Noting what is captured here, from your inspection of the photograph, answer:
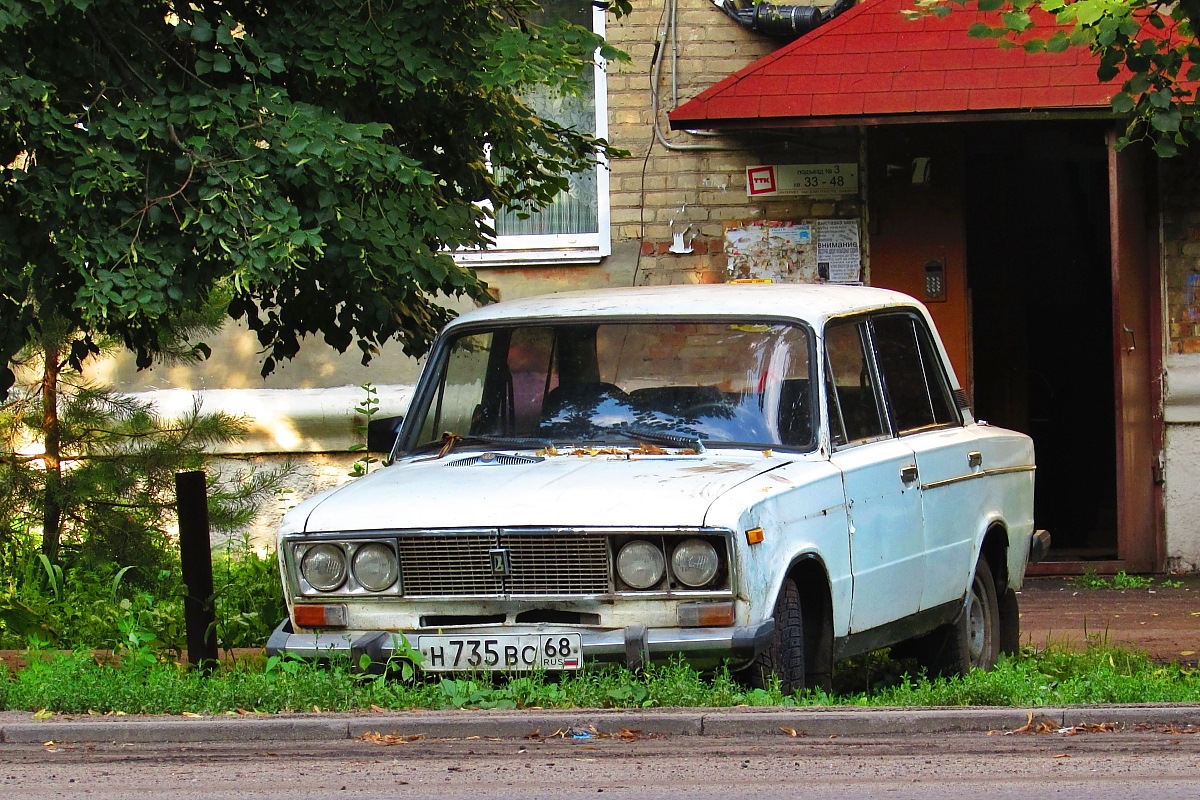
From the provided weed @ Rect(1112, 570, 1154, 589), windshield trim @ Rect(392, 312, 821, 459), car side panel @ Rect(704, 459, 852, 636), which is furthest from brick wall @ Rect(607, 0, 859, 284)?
car side panel @ Rect(704, 459, 852, 636)

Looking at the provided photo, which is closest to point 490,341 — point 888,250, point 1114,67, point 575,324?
point 575,324

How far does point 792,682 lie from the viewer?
18.0ft

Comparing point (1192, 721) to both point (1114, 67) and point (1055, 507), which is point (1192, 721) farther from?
point (1055, 507)

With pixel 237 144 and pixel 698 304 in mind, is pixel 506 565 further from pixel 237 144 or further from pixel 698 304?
pixel 237 144

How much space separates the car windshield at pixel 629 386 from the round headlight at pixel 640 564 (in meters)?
0.85

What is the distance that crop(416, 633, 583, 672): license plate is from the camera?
5211 mm

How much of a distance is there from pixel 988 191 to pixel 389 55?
791 centimetres

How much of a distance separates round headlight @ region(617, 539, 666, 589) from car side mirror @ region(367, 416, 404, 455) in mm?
1617

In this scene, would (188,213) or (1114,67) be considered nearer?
(188,213)

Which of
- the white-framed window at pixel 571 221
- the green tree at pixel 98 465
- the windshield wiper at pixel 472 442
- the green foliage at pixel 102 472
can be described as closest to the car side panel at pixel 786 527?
the windshield wiper at pixel 472 442

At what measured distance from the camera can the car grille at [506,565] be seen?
5.22m

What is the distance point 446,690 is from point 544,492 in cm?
74

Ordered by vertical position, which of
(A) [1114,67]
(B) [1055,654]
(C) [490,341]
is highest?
(A) [1114,67]

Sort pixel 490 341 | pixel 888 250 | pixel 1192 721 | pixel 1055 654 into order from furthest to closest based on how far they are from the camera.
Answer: pixel 888 250, pixel 1055 654, pixel 490 341, pixel 1192 721
